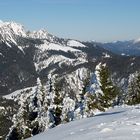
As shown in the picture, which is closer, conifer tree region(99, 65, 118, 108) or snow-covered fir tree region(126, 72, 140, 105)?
conifer tree region(99, 65, 118, 108)

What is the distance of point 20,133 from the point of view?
191ft

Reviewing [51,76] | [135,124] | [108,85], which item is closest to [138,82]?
[108,85]

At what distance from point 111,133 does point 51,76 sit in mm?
39732

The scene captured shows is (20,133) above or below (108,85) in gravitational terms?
below

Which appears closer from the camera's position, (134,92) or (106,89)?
(106,89)

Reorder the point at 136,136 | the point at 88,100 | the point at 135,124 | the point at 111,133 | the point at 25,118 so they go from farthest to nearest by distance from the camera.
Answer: the point at 25,118
the point at 88,100
the point at 135,124
the point at 111,133
the point at 136,136

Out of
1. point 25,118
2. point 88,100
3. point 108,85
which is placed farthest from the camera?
point 25,118

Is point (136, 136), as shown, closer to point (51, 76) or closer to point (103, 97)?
point (103, 97)

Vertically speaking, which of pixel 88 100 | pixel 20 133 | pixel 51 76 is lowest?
pixel 20 133

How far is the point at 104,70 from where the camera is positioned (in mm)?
55406

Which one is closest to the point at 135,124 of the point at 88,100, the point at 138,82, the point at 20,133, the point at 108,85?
the point at 88,100

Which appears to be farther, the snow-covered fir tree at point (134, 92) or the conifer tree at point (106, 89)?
the snow-covered fir tree at point (134, 92)

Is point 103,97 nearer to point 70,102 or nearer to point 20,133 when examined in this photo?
point 70,102

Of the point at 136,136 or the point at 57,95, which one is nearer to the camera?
the point at 136,136
